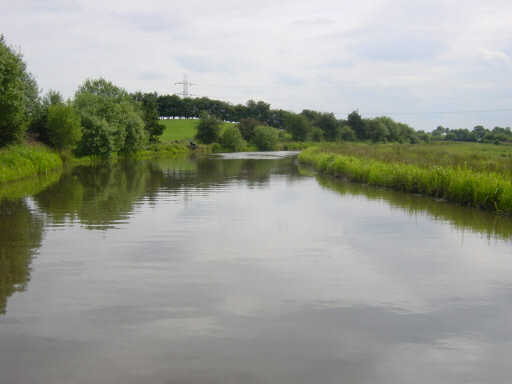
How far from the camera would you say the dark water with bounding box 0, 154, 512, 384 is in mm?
5344

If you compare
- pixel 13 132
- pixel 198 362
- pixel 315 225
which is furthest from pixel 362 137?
pixel 198 362

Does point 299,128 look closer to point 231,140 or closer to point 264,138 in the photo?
point 264,138

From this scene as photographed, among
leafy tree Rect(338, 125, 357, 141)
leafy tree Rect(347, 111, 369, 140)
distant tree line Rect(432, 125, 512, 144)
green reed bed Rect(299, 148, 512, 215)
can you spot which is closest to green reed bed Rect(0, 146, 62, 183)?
green reed bed Rect(299, 148, 512, 215)

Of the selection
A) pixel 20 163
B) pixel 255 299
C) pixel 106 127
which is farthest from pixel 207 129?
pixel 255 299

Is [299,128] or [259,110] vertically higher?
[259,110]

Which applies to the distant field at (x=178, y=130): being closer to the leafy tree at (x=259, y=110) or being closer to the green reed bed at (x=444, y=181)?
the leafy tree at (x=259, y=110)

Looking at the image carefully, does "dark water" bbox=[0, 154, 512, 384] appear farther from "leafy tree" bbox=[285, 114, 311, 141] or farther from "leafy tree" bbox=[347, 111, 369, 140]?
"leafy tree" bbox=[347, 111, 369, 140]

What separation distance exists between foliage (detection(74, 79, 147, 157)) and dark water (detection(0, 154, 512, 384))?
42.3m

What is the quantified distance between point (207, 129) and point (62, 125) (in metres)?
61.3

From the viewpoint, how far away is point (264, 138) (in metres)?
121

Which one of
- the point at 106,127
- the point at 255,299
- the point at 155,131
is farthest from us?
the point at 155,131

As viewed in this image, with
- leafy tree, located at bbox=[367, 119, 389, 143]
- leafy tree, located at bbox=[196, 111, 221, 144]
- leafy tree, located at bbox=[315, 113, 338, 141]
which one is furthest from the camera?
leafy tree, located at bbox=[367, 119, 389, 143]

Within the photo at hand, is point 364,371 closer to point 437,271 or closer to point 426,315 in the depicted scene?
point 426,315

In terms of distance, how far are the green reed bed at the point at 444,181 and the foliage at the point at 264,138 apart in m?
90.5
